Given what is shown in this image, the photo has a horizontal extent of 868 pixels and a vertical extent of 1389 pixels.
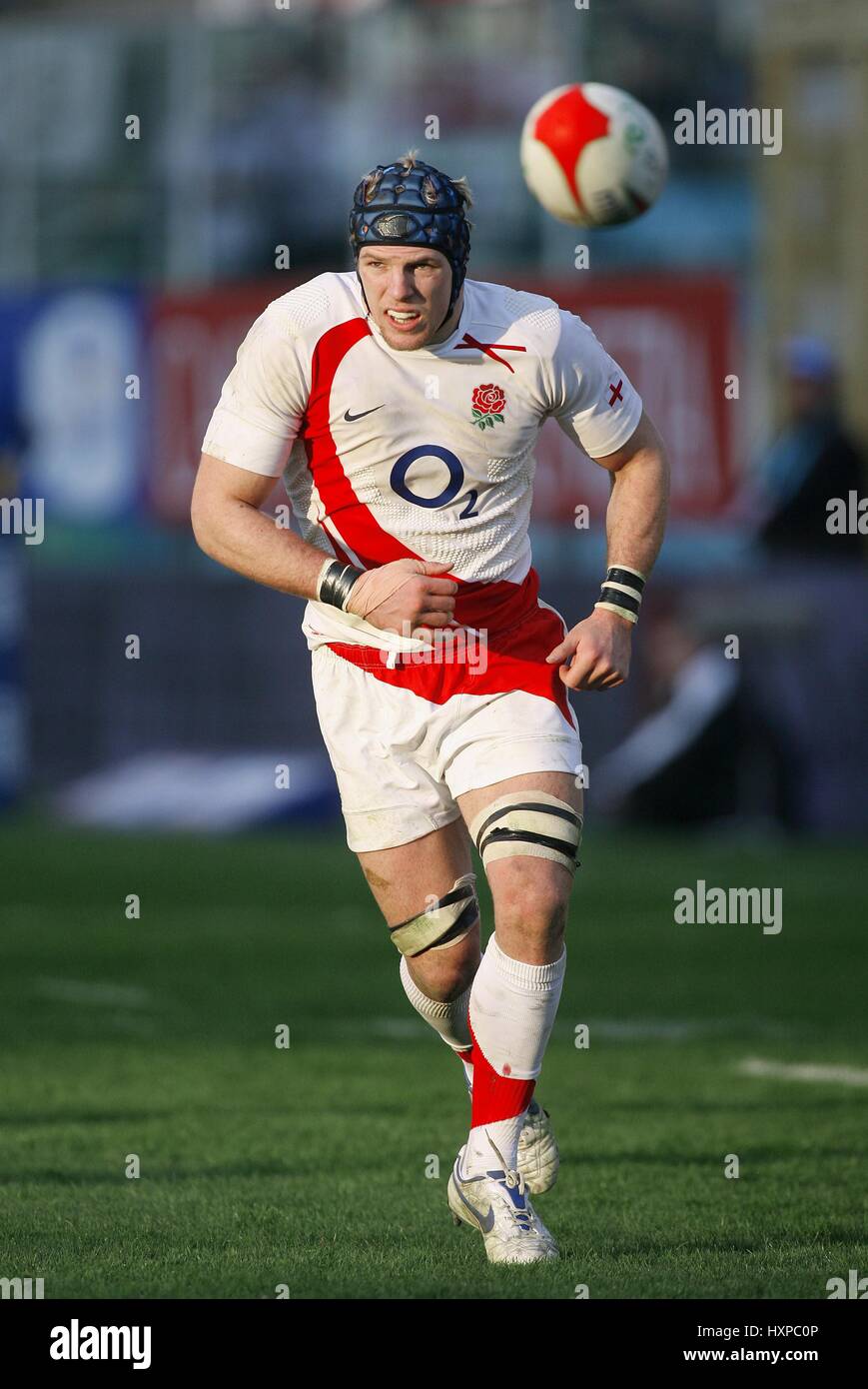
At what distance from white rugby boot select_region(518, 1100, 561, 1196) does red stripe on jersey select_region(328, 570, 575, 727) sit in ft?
3.47

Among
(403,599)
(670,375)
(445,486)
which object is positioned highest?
(670,375)

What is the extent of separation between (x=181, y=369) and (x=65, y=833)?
15.6 feet

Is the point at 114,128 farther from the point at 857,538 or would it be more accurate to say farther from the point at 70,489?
the point at 857,538

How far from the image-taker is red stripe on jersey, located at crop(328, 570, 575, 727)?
20.1ft

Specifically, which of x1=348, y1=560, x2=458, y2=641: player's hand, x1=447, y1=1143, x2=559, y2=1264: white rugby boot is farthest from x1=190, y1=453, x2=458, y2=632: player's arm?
x1=447, y1=1143, x2=559, y2=1264: white rugby boot

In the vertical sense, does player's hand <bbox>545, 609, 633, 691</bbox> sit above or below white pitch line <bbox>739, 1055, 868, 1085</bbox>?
above

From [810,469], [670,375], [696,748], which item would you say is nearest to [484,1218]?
[696,748]

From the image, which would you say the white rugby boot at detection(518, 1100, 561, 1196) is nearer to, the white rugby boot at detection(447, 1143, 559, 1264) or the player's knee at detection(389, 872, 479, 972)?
the white rugby boot at detection(447, 1143, 559, 1264)

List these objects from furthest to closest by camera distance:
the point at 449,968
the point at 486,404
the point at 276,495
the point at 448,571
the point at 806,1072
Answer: the point at 276,495 → the point at 806,1072 → the point at 449,968 → the point at 448,571 → the point at 486,404

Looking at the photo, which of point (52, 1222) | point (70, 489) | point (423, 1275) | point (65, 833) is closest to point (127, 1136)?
point (52, 1222)

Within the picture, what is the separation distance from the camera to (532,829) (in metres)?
5.87

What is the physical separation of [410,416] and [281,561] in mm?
502

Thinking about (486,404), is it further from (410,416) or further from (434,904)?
(434,904)

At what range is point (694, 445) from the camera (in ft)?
66.8
